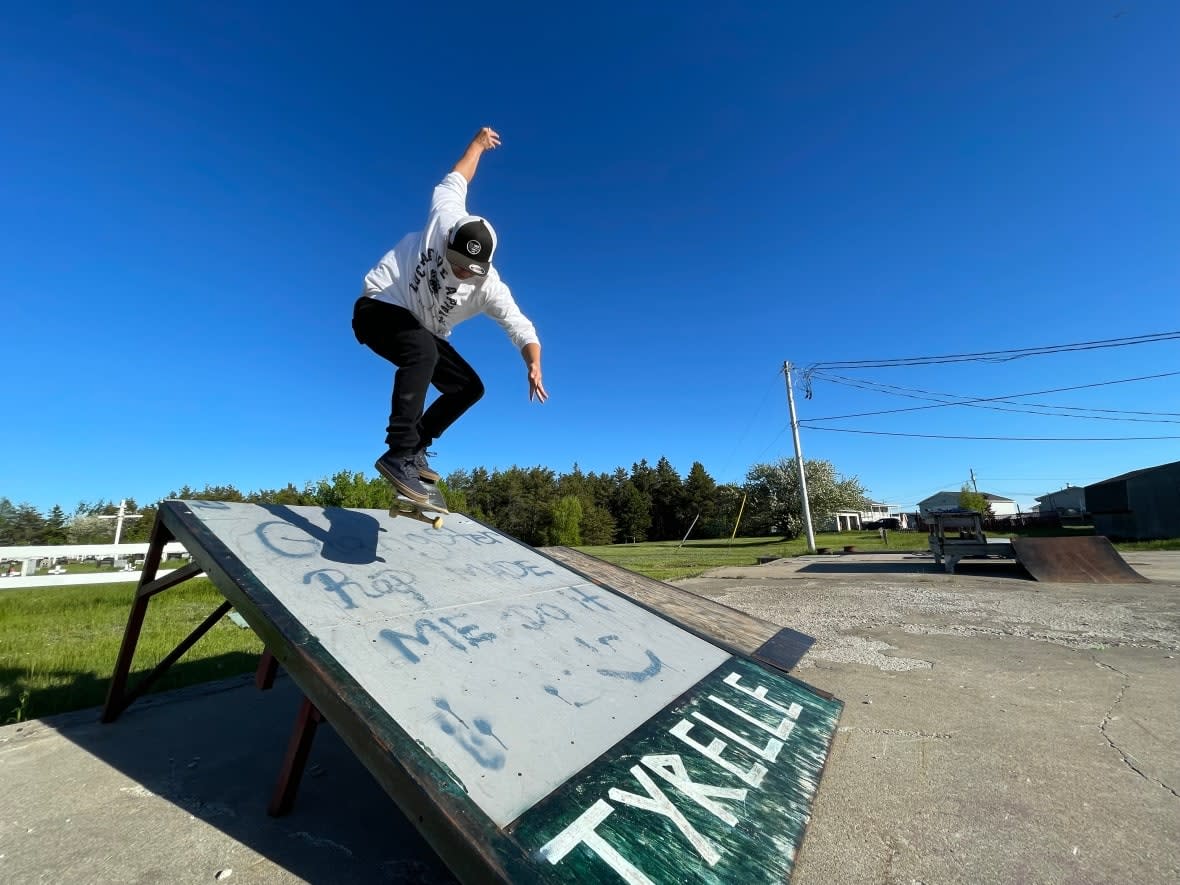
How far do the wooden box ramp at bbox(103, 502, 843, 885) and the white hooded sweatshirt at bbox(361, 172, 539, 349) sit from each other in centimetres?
135

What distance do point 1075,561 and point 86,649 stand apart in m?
13.4

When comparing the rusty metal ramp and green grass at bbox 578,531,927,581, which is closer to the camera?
the rusty metal ramp

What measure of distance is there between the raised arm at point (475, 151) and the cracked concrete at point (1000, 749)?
349 cm

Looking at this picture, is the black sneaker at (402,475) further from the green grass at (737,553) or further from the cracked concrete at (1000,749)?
the green grass at (737,553)

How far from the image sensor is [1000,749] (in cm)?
240

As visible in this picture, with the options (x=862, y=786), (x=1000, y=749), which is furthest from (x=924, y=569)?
(x=862, y=786)

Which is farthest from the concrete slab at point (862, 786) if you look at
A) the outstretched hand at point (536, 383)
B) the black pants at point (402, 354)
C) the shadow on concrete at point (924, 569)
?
the shadow on concrete at point (924, 569)

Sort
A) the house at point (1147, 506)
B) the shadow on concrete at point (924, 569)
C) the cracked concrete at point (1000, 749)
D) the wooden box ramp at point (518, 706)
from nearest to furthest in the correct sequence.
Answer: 1. the wooden box ramp at point (518, 706)
2. the cracked concrete at point (1000, 749)
3. the shadow on concrete at point (924, 569)
4. the house at point (1147, 506)

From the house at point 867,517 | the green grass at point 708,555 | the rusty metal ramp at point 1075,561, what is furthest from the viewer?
the house at point 867,517

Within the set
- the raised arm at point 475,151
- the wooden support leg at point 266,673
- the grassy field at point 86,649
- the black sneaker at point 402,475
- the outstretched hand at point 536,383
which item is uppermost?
the raised arm at point 475,151

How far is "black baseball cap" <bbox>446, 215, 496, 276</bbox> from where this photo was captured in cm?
238

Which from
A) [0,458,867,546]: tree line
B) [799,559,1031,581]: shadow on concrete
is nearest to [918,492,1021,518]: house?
[0,458,867,546]: tree line

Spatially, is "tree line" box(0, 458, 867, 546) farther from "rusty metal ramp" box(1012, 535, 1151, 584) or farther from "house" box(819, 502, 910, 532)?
"rusty metal ramp" box(1012, 535, 1151, 584)

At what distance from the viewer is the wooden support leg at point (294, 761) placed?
186cm
